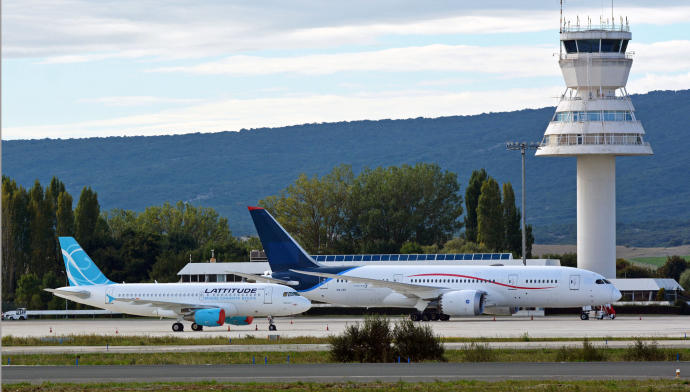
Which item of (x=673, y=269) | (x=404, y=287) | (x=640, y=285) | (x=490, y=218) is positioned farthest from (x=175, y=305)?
(x=673, y=269)

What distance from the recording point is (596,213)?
293 ft

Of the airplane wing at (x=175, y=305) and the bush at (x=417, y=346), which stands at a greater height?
the airplane wing at (x=175, y=305)

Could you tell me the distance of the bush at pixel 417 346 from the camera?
118ft

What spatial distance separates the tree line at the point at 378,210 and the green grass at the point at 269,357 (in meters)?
77.7

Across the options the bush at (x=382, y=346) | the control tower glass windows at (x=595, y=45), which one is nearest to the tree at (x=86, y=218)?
the control tower glass windows at (x=595, y=45)

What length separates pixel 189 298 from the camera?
60031 millimetres

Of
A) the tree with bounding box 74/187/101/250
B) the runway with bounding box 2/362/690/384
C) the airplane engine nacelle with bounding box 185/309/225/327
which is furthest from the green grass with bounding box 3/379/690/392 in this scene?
the tree with bounding box 74/187/101/250

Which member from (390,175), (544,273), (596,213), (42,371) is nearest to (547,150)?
(596,213)

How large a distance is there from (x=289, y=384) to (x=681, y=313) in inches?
2215

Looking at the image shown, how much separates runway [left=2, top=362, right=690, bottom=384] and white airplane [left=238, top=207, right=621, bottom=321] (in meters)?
32.0

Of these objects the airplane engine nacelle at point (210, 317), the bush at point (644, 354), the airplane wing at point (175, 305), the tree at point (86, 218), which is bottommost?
the bush at point (644, 354)

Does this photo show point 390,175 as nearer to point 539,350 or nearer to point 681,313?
point 681,313

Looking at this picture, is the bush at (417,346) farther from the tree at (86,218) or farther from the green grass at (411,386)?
the tree at (86,218)

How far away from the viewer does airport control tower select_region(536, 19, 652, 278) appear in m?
88.2
